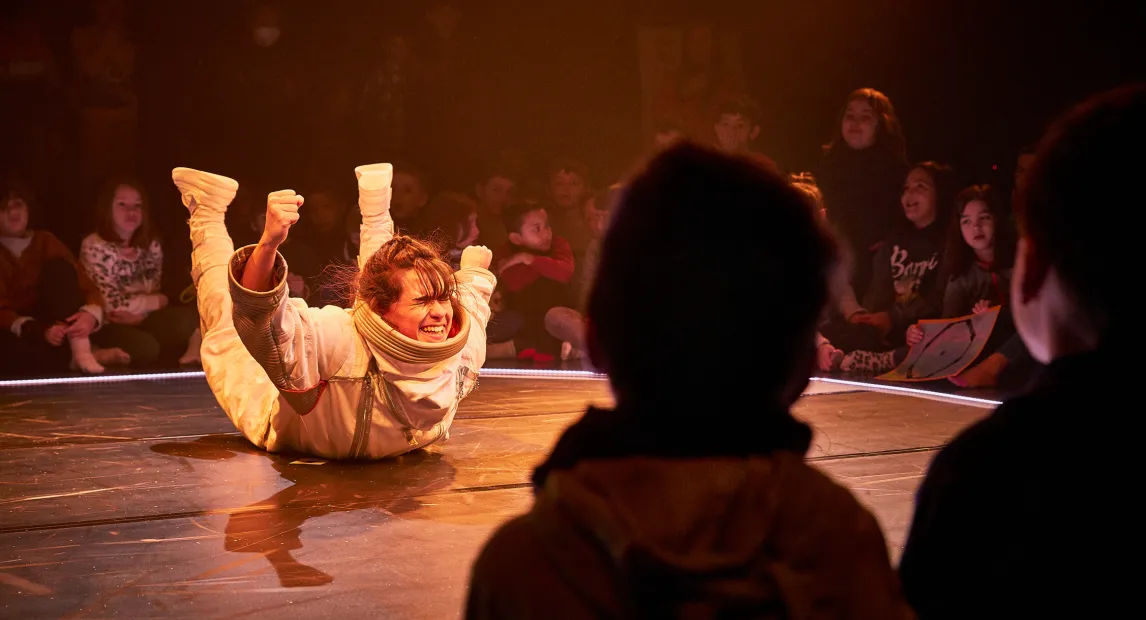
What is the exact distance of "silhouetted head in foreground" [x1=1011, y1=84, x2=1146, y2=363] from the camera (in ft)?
3.02

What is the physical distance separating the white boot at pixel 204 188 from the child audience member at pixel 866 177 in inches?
151

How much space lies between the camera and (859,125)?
6.26 m

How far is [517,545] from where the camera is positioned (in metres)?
0.71

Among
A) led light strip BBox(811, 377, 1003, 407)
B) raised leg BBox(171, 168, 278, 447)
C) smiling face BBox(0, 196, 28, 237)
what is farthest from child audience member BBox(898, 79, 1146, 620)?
smiling face BBox(0, 196, 28, 237)

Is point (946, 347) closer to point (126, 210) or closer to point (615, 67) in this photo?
point (615, 67)

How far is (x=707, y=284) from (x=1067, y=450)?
0.44 metres

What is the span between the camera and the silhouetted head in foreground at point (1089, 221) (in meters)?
0.92

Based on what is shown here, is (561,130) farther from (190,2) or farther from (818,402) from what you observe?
(818,402)

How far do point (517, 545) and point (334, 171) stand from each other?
23.4 feet

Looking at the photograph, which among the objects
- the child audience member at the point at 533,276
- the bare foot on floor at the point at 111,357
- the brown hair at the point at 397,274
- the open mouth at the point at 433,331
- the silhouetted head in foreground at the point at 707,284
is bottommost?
the bare foot on floor at the point at 111,357

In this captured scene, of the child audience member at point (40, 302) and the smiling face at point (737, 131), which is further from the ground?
the smiling face at point (737, 131)

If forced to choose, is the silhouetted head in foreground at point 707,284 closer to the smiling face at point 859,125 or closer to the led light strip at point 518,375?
the led light strip at point 518,375

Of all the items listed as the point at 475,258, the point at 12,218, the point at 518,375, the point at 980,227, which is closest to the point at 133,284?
the point at 12,218

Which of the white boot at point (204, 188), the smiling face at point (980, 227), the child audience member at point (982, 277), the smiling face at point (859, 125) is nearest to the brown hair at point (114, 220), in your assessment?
the white boot at point (204, 188)
